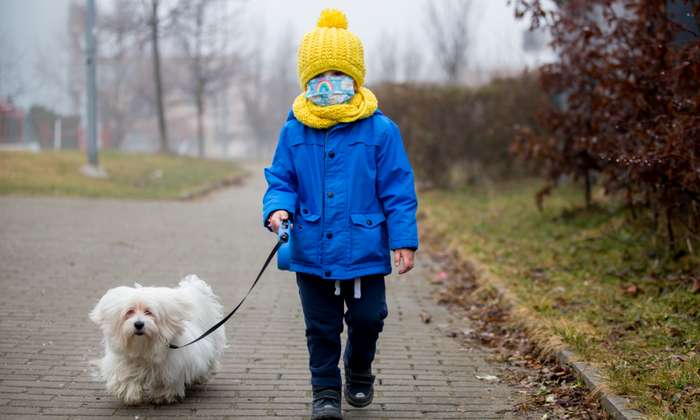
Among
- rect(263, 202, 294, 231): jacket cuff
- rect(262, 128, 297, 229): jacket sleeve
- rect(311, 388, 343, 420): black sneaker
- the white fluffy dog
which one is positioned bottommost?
rect(311, 388, 343, 420): black sneaker

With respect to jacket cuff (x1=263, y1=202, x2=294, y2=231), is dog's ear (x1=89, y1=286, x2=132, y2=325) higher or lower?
lower

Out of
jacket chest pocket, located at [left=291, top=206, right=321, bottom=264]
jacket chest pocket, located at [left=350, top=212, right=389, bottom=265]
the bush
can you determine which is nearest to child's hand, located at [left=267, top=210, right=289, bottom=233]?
jacket chest pocket, located at [left=291, top=206, right=321, bottom=264]

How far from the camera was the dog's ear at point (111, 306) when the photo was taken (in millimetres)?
4078

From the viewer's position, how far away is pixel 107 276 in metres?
8.12

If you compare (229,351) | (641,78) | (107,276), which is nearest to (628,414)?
(229,351)

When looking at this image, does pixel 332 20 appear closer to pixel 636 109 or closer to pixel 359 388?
pixel 359 388

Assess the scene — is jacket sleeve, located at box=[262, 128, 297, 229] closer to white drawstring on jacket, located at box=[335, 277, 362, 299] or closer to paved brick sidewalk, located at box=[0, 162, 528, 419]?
white drawstring on jacket, located at box=[335, 277, 362, 299]

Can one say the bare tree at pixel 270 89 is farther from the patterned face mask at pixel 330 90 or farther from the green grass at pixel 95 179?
the patterned face mask at pixel 330 90

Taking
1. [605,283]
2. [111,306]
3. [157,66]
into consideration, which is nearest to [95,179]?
[157,66]

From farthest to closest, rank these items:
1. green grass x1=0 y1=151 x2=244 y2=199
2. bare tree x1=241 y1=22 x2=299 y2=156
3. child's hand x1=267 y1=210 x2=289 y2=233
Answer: bare tree x1=241 y1=22 x2=299 y2=156, green grass x1=0 y1=151 x2=244 y2=199, child's hand x1=267 y1=210 x2=289 y2=233

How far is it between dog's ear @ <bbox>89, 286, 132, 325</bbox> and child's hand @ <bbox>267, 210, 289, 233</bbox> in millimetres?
876

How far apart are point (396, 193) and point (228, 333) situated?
8.56 feet

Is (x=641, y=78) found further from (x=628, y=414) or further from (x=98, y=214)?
(x=98, y=214)

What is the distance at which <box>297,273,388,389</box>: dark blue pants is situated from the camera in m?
4.07
